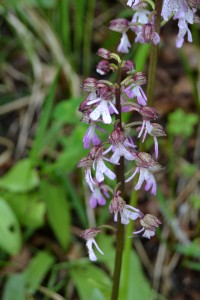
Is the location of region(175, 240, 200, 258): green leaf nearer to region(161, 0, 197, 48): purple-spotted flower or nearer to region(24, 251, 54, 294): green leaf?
region(24, 251, 54, 294): green leaf

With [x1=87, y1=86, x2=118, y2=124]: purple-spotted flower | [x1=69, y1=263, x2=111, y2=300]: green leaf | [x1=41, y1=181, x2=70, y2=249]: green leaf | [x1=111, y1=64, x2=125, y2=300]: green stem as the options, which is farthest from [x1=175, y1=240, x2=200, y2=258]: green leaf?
[x1=87, y1=86, x2=118, y2=124]: purple-spotted flower

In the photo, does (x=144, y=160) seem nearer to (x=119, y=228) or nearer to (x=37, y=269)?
(x=119, y=228)

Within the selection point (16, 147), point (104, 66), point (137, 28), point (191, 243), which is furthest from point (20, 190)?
point (104, 66)

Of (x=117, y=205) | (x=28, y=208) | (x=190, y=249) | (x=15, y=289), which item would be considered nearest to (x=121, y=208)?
(x=117, y=205)

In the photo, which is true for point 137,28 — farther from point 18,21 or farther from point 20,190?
point 18,21

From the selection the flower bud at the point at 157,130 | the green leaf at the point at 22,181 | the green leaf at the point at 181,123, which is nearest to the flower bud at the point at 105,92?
the flower bud at the point at 157,130

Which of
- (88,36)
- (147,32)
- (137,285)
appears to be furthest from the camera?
(88,36)
